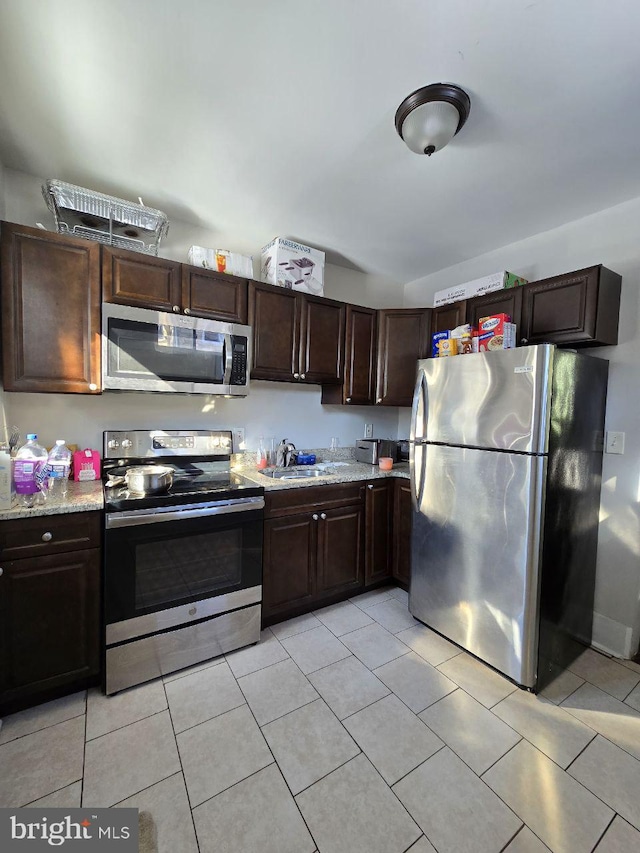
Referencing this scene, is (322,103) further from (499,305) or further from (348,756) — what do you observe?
(348,756)

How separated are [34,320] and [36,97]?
0.89 m

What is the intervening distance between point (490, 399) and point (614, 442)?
0.88 meters

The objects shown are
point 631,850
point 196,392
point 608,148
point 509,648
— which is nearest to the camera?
point 631,850

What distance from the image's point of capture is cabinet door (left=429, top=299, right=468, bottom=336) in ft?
8.48

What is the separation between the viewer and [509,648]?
180 centimetres

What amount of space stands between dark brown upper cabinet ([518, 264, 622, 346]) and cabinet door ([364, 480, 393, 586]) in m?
1.34

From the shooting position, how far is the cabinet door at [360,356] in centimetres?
275

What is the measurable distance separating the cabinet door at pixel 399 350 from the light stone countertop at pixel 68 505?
2.01 metres

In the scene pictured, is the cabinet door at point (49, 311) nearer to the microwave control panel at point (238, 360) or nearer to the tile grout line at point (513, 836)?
the microwave control panel at point (238, 360)

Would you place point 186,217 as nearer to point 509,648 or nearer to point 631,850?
point 509,648

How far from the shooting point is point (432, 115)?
1.41 metres

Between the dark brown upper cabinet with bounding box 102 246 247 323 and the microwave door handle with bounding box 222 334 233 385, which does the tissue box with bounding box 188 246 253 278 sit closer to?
the dark brown upper cabinet with bounding box 102 246 247 323

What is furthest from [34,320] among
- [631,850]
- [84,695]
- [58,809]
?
[631,850]

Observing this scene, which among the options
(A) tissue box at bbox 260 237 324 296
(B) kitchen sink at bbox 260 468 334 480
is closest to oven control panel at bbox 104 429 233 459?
(B) kitchen sink at bbox 260 468 334 480
